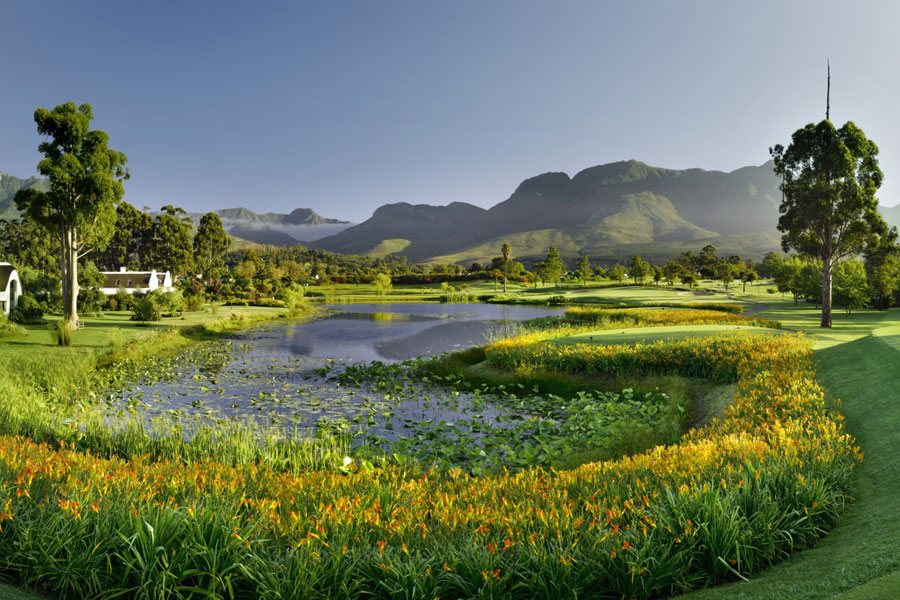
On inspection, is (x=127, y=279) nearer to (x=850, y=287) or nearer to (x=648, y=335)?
(x=648, y=335)

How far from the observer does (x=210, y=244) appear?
274 ft

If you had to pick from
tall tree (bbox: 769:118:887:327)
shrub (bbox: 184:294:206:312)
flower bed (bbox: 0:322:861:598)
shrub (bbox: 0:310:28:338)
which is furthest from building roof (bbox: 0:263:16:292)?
tall tree (bbox: 769:118:887:327)

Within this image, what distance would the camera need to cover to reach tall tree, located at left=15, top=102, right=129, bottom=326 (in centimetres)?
2720

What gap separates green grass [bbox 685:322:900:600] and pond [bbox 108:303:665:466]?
4.35m

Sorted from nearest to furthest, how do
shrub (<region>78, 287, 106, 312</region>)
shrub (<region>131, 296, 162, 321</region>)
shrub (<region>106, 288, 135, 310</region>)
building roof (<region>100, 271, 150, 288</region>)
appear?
shrub (<region>131, 296, 162, 321</region>) → shrub (<region>78, 287, 106, 312</region>) → shrub (<region>106, 288, 135, 310</region>) → building roof (<region>100, 271, 150, 288</region>)

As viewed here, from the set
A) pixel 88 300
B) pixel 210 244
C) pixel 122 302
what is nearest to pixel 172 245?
pixel 210 244

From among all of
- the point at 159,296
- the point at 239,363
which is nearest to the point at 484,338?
the point at 239,363

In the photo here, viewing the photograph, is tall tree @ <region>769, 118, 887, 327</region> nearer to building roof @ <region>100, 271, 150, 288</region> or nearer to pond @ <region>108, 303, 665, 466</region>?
pond @ <region>108, 303, 665, 466</region>

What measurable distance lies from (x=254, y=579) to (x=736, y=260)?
464 feet

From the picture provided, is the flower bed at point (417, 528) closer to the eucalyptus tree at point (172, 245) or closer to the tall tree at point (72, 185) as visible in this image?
the tall tree at point (72, 185)

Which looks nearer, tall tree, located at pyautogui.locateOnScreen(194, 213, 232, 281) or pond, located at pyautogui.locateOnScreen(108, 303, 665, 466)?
pond, located at pyautogui.locateOnScreen(108, 303, 665, 466)

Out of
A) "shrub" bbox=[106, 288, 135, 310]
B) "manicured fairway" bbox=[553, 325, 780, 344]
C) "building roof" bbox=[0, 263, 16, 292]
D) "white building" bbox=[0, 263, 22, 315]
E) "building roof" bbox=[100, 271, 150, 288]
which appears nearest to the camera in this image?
"manicured fairway" bbox=[553, 325, 780, 344]

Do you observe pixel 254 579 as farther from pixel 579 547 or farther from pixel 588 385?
pixel 588 385

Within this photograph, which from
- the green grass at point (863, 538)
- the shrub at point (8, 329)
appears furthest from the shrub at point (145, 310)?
the green grass at point (863, 538)
